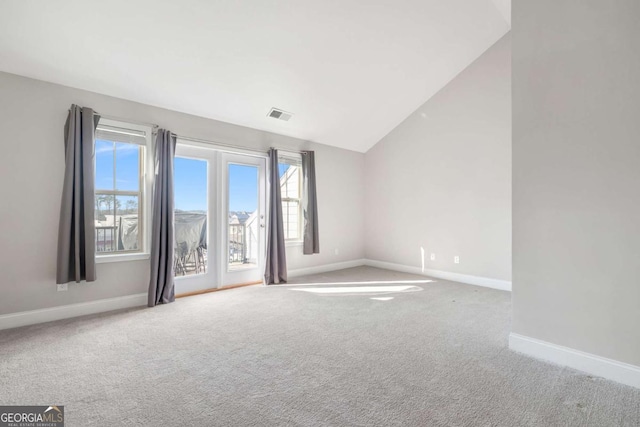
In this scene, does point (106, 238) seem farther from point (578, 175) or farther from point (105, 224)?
point (578, 175)

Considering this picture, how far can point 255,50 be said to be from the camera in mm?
3439

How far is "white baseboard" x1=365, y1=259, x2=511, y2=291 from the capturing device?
14.6 ft

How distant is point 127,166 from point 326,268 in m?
3.73

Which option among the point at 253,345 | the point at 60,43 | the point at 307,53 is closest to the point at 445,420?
the point at 253,345

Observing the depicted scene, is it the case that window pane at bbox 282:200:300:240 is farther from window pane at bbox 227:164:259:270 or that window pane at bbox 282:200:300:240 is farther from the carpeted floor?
the carpeted floor

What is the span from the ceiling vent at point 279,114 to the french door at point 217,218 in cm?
75

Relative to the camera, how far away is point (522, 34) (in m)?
2.47

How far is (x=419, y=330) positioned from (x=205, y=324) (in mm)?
2202

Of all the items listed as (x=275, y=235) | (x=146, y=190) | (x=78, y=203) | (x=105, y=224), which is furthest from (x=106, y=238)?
(x=275, y=235)

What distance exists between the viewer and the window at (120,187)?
11.6 ft

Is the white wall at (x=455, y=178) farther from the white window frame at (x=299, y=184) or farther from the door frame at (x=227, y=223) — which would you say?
the door frame at (x=227, y=223)

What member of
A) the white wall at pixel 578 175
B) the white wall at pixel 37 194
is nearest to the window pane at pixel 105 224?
the white wall at pixel 37 194

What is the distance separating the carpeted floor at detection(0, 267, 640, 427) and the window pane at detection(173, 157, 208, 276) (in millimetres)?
857

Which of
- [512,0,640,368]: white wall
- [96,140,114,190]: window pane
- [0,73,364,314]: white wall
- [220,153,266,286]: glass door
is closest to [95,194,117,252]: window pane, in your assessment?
[96,140,114,190]: window pane
